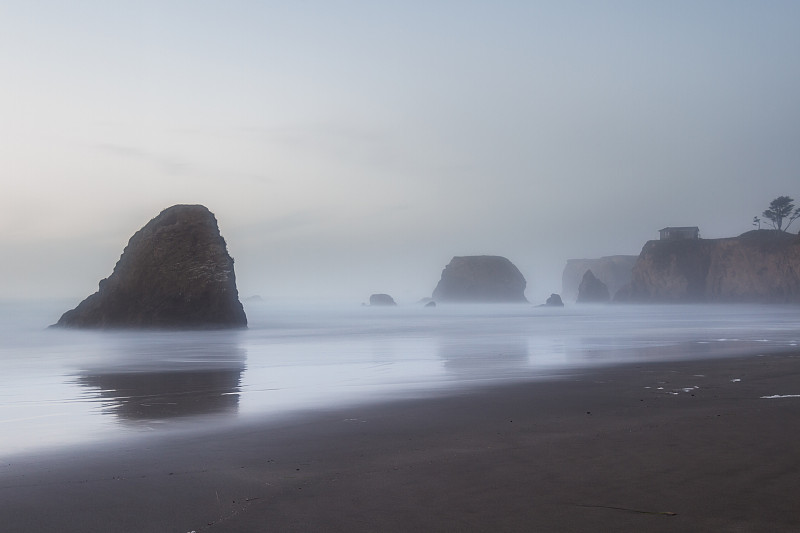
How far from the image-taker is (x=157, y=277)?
1882 inches

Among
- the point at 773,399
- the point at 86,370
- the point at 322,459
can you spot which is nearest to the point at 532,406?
the point at 773,399

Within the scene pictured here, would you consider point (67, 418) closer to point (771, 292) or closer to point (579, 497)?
point (579, 497)

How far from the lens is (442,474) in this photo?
6914mm

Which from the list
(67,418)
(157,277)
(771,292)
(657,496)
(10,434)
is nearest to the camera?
(657,496)

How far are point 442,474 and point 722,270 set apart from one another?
156 m

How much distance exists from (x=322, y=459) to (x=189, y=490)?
169 centimetres

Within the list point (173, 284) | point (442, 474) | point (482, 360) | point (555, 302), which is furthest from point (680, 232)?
point (442, 474)

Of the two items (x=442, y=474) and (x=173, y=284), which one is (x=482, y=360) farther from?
(x=173, y=284)

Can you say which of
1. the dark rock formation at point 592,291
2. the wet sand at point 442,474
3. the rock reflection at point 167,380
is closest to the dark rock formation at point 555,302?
the dark rock formation at point 592,291

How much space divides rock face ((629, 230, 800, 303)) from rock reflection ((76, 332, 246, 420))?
126 m

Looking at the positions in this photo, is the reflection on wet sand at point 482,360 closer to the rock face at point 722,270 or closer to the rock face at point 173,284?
the rock face at point 173,284

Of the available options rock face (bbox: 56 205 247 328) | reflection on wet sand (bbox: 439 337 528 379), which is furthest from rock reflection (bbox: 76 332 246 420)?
rock face (bbox: 56 205 247 328)

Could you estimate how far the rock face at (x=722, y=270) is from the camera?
133000 millimetres

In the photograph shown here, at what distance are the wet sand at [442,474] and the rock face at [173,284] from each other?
125ft
